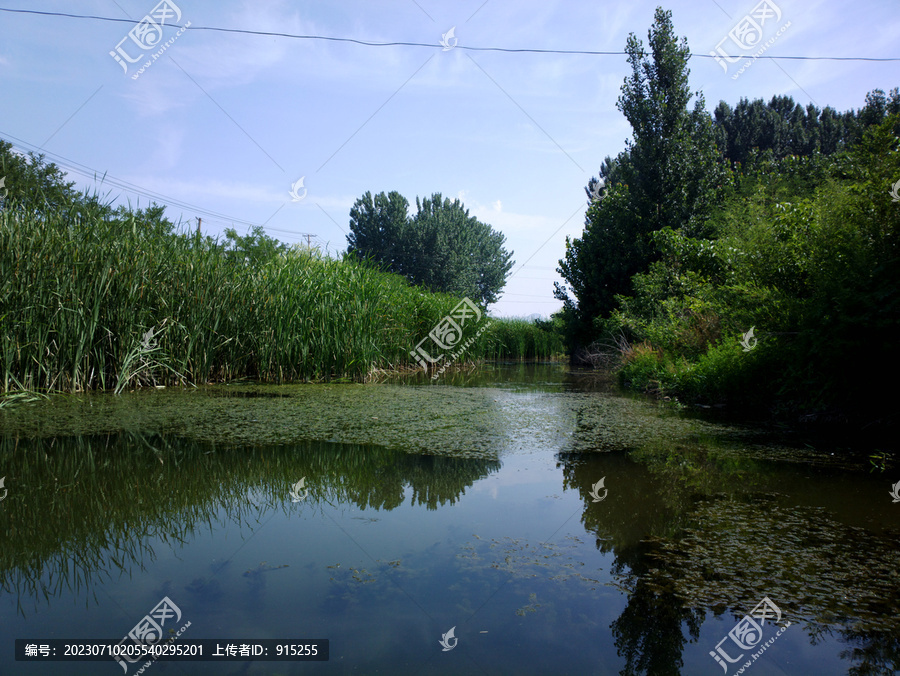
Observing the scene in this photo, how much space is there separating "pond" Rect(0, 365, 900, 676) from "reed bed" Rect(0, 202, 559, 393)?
1.73 metres

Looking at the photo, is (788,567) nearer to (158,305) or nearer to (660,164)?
(158,305)

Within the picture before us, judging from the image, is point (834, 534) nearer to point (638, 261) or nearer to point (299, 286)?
point (299, 286)

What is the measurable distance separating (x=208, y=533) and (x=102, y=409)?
335cm

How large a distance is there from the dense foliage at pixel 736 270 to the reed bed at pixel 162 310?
470 centimetres

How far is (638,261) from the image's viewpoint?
47.3ft

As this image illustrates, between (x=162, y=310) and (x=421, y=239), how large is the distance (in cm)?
2735

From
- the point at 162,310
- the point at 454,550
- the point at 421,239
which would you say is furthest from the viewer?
the point at 421,239

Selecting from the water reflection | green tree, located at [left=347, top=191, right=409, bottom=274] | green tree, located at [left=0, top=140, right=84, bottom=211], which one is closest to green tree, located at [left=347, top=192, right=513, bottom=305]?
green tree, located at [left=347, top=191, right=409, bottom=274]

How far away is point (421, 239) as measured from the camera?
33.1 meters

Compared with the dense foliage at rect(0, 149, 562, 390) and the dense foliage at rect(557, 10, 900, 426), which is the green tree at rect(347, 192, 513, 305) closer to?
the dense foliage at rect(557, 10, 900, 426)

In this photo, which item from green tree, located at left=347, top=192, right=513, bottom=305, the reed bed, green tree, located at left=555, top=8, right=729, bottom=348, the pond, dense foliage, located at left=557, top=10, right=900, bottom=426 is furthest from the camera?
green tree, located at left=347, top=192, right=513, bottom=305

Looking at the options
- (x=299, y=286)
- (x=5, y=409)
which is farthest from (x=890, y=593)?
(x=299, y=286)

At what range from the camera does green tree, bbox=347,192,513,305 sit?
108 feet

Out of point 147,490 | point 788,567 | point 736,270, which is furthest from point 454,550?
point 736,270
